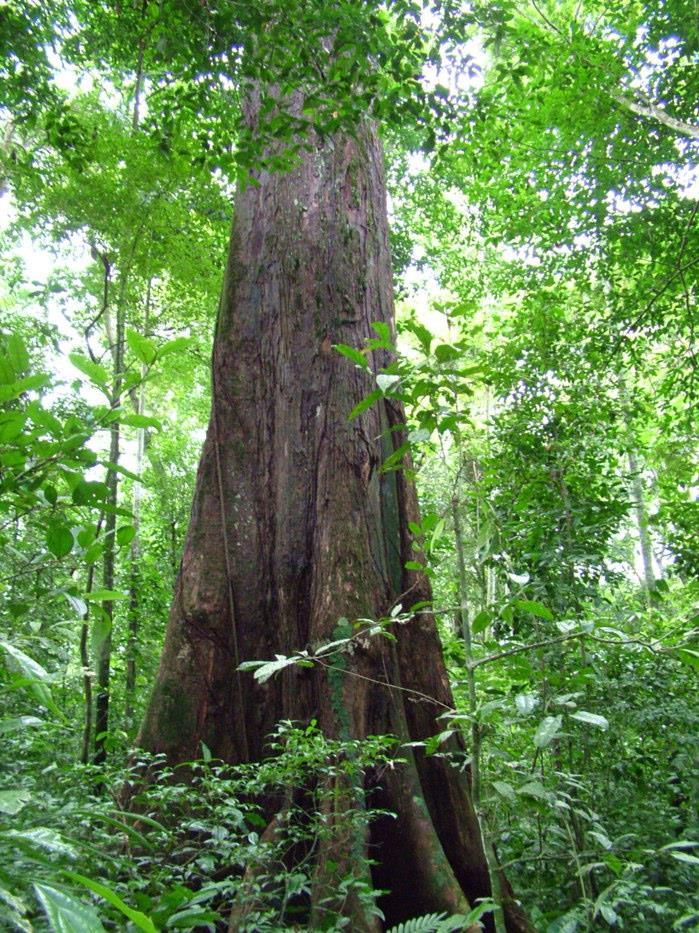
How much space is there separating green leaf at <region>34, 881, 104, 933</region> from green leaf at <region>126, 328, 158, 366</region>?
29.4 inches

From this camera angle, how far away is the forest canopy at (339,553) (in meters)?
1.59

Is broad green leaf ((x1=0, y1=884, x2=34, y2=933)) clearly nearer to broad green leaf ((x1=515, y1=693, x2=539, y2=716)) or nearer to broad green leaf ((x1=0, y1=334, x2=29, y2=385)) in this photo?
broad green leaf ((x1=0, y1=334, x2=29, y2=385))

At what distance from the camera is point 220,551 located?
11.5ft

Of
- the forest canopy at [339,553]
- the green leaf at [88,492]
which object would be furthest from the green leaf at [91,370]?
the green leaf at [88,492]

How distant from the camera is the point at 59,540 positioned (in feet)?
4.00

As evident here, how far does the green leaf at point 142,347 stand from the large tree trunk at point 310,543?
1.73 m

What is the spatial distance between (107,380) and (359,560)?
2098mm

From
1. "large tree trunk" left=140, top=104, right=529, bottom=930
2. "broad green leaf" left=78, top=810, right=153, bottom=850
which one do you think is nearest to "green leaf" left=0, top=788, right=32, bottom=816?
"broad green leaf" left=78, top=810, right=153, bottom=850

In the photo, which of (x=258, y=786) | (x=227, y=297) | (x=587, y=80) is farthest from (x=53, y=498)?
(x=587, y=80)

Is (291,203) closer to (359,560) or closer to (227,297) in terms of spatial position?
(227,297)

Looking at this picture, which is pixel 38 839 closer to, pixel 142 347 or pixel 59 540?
pixel 59 540

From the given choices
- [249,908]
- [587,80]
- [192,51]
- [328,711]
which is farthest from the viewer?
[587,80]

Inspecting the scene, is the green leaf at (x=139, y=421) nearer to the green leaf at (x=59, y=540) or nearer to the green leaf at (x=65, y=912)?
the green leaf at (x=59, y=540)

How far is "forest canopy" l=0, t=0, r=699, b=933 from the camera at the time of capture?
1592 mm
